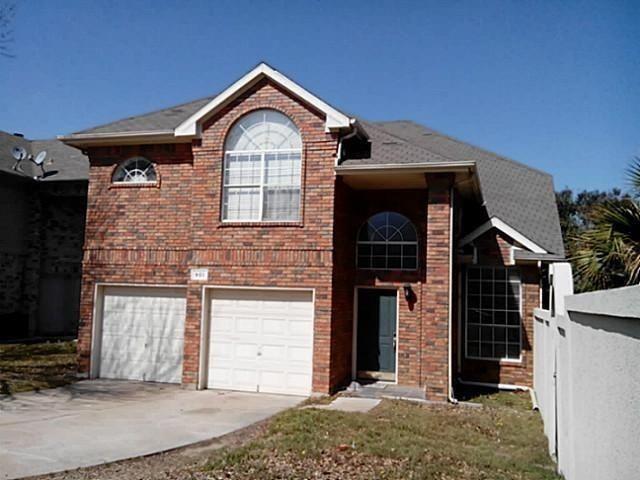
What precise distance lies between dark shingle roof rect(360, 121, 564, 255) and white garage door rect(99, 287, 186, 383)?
764cm

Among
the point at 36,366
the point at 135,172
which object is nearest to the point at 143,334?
the point at 36,366

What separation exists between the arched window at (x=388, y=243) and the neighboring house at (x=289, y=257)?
0.03 m

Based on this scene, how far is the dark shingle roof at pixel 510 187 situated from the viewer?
15.8 m

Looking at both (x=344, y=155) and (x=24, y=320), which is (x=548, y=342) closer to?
(x=344, y=155)

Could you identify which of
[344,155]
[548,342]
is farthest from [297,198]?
[548,342]

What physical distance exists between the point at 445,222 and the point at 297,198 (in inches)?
129

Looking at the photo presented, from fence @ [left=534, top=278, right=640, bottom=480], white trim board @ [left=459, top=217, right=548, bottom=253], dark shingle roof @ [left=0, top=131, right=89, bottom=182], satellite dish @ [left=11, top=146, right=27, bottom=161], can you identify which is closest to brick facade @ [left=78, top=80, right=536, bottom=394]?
white trim board @ [left=459, top=217, right=548, bottom=253]

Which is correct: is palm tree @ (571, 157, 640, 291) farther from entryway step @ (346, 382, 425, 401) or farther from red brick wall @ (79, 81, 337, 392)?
red brick wall @ (79, 81, 337, 392)

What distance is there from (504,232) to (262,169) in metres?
6.22

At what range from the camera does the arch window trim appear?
45.6ft

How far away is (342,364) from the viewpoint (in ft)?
42.2

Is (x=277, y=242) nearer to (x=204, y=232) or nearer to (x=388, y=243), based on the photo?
(x=204, y=232)

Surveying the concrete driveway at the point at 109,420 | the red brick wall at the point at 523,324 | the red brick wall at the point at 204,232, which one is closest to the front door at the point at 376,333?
the red brick wall at the point at 204,232

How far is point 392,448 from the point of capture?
777cm
